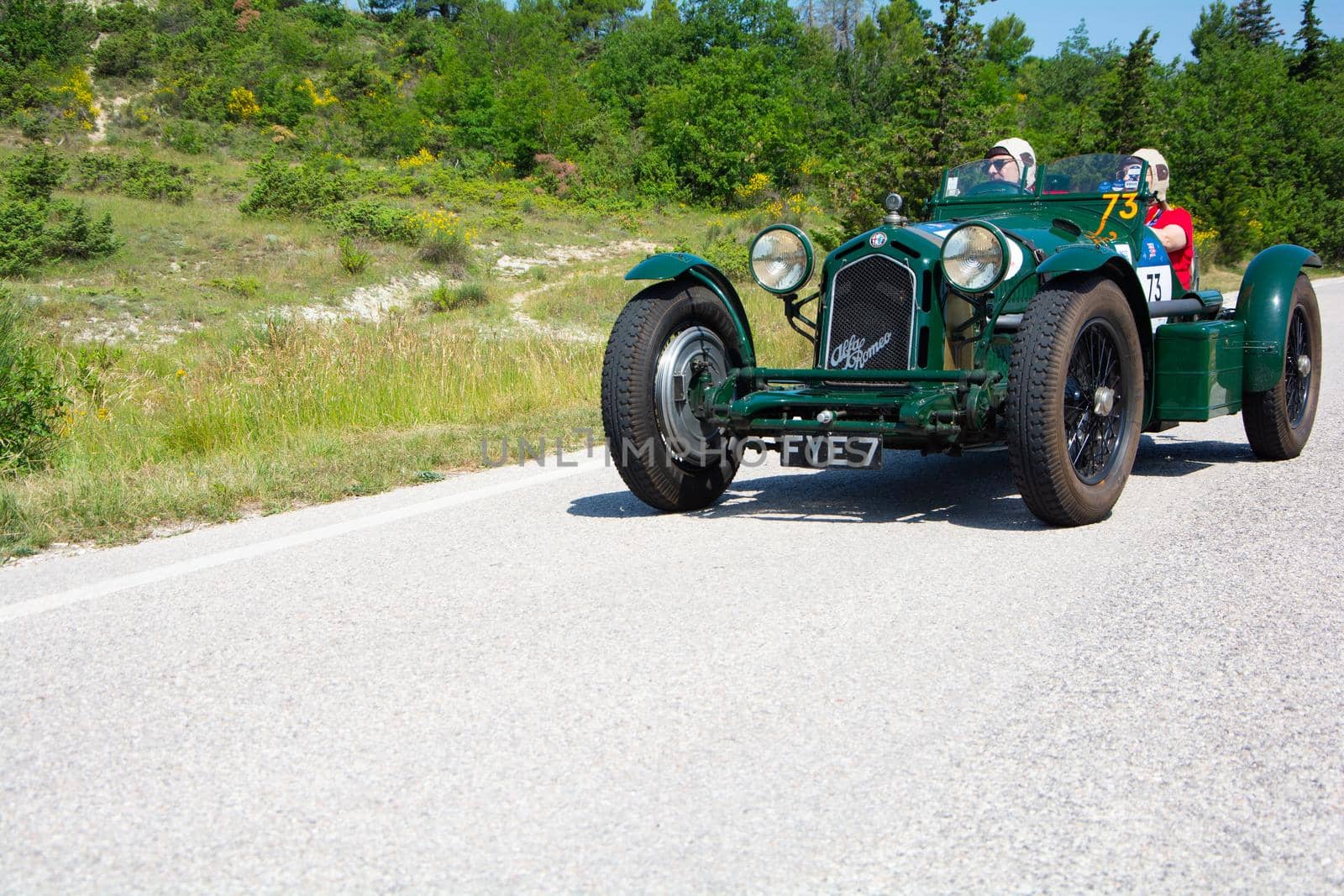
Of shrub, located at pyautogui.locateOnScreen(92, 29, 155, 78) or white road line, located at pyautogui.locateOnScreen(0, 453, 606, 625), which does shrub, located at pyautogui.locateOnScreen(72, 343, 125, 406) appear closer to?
white road line, located at pyautogui.locateOnScreen(0, 453, 606, 625)

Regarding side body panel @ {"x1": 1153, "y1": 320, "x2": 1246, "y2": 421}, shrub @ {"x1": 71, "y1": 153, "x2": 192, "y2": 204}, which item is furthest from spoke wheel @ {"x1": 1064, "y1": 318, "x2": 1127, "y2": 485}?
shrub @ {"x1": 71, "y1": 153, "x2": 192, "y2": 204}

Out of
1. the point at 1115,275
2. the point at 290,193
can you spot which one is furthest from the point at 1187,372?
the point at 290,193

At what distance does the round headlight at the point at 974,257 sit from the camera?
560 cm

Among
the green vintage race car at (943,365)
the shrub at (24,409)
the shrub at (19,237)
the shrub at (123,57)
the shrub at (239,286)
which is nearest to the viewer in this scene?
the green vintage race car at (943,365)

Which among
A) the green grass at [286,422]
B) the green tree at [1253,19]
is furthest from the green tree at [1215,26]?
the green grass at [286,422]

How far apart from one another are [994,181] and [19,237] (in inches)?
836

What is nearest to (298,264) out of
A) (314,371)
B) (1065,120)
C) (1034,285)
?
(314,371)

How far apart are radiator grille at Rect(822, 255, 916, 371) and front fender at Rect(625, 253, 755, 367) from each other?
0.46m

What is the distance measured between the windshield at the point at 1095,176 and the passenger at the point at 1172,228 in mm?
304

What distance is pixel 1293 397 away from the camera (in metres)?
7.42

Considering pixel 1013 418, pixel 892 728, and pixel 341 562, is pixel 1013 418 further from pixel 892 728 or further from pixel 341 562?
pixel 341 562

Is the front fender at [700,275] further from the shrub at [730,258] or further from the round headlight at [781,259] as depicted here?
the shrub at [730,258]

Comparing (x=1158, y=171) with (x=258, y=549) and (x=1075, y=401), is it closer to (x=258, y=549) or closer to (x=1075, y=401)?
(x=1075, y=401)

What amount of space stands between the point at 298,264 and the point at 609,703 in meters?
23.5
